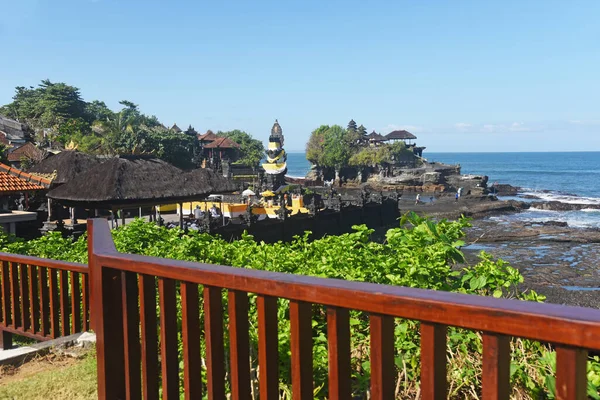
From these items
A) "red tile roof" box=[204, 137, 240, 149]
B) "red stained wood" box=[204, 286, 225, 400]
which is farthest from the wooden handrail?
"red tile roof" box=[204, 137, 240, 149]

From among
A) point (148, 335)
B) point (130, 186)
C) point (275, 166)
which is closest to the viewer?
point (148, 335)

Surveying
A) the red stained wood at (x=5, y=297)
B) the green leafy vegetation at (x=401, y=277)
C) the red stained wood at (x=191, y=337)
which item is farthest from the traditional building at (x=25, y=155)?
the red stained wood at (x=191, y=337)

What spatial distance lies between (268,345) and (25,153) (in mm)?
32018

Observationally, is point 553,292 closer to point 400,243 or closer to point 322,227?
point 322,227

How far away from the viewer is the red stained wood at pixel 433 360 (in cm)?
117

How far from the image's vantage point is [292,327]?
145 cm

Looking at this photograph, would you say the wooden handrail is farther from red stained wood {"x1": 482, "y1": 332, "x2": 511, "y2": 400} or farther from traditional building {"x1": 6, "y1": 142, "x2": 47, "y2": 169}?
traditional building {"x1": 6, "y1": 142, "x2": 47, "y2": 169}

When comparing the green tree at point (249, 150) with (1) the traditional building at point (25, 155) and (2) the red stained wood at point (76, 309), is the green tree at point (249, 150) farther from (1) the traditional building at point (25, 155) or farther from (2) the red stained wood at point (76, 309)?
(2) the red stained wood at point (76, 309)

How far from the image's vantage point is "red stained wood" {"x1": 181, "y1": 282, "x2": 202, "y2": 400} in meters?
1.73

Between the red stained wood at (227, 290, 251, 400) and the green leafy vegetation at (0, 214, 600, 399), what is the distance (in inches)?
43.4

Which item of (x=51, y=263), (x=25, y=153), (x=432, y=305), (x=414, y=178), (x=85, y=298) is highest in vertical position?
(x=25, y=153)

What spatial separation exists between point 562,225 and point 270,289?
114 ft

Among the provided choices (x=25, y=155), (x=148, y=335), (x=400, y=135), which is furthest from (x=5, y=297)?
(x=400, y=135)

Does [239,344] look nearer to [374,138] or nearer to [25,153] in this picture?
[25,153]
